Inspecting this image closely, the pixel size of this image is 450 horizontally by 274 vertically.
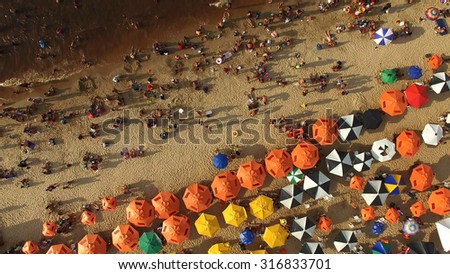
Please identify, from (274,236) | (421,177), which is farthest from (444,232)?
(274,236)

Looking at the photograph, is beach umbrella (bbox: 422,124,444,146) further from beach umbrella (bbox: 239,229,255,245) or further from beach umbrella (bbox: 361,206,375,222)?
beach umbrella (bbox: 239,229,255,245)

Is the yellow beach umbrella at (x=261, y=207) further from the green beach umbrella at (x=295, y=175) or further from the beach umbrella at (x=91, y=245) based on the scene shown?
the beach umbrella at (x=91, y=245)

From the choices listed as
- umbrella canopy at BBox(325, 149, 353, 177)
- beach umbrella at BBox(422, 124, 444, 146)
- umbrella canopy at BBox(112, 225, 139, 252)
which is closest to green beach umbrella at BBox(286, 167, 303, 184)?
umbrella canopy at BBox(325, 149, 353, 177)

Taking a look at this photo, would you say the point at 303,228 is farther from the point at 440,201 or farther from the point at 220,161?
the point at 440,201

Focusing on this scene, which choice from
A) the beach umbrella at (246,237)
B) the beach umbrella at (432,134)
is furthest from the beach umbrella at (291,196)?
the beach umbrella at (432,134)

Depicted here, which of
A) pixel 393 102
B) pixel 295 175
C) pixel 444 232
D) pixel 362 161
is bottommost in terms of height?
pixel 444 232

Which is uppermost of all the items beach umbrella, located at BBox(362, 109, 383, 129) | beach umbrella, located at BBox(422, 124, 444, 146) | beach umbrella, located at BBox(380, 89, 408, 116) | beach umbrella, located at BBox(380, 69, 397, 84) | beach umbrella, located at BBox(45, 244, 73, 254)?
beach umbrella, located at BBox(380, 69, 397, 84)
